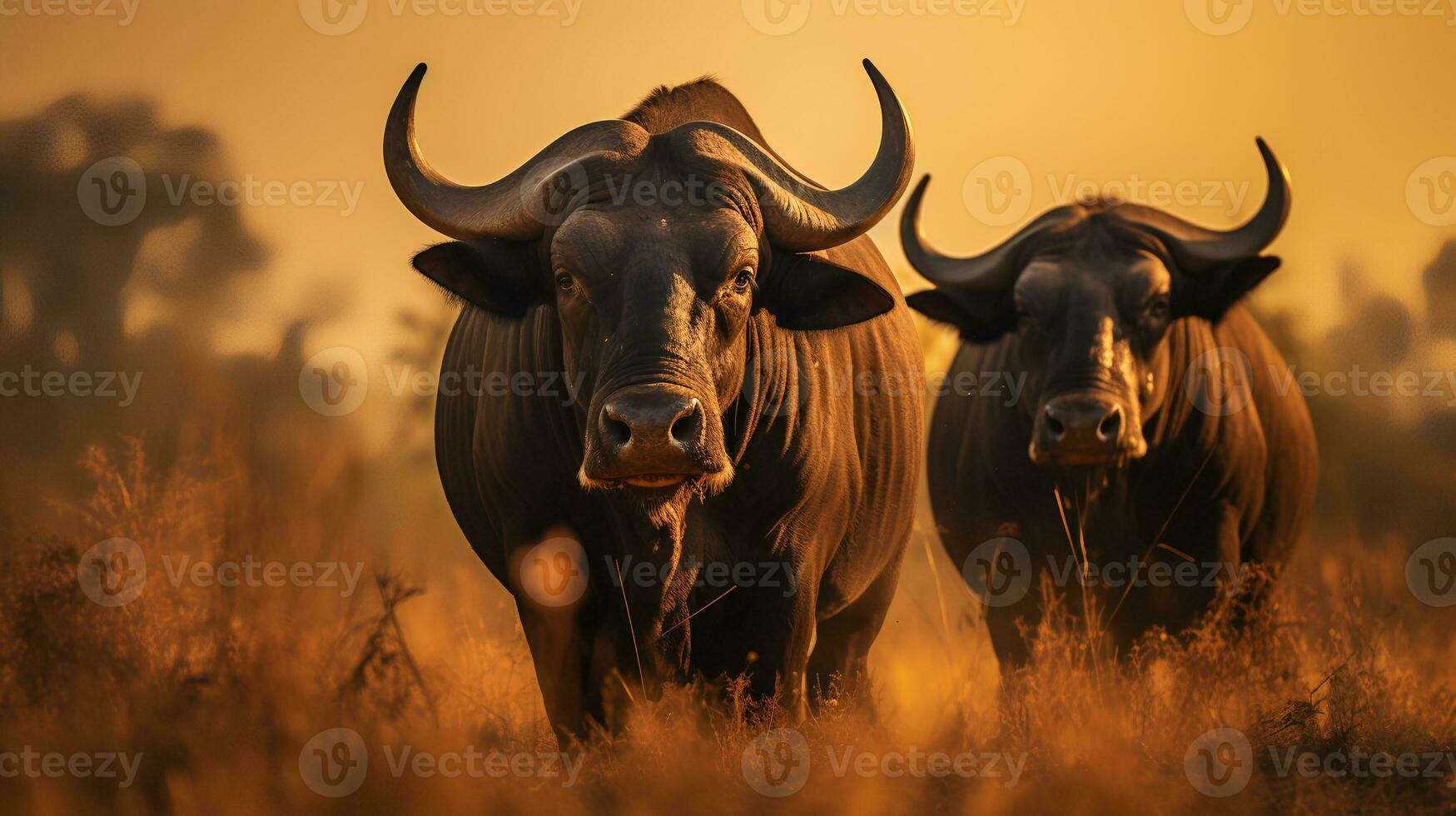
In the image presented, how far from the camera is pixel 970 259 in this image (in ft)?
30.5

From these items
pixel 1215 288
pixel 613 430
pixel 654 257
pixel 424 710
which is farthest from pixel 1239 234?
pixel 424 710

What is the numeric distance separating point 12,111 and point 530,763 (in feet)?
24.2

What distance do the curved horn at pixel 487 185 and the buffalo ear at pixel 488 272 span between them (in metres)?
0.06

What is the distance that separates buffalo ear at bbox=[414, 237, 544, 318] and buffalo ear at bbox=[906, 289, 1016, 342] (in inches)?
136

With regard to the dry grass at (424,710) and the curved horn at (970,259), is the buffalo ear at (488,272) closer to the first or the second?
the dry grass at (424,710)

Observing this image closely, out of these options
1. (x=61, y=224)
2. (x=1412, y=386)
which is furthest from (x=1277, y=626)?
(x=61, y=224)

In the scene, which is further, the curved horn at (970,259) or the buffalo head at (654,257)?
the curved horn at (970,259)

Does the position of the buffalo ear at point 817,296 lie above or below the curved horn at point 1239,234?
below

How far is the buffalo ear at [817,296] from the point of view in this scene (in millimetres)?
5961

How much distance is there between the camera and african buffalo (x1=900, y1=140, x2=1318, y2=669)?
26.6 feet

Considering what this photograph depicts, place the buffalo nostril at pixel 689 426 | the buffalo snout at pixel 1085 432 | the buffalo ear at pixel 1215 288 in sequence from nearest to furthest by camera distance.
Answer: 1. the buffalo nostril at pixel 689 426
2. the buffalo snout at pixel 1085 432
3. the buffalo ear at pixel 1215 288

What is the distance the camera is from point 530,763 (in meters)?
5.18

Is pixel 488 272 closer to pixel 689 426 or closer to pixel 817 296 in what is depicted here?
pixel 817 296

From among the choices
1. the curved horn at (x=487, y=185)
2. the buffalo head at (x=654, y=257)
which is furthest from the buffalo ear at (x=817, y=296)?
the curved horn at (x=487, y=185)
